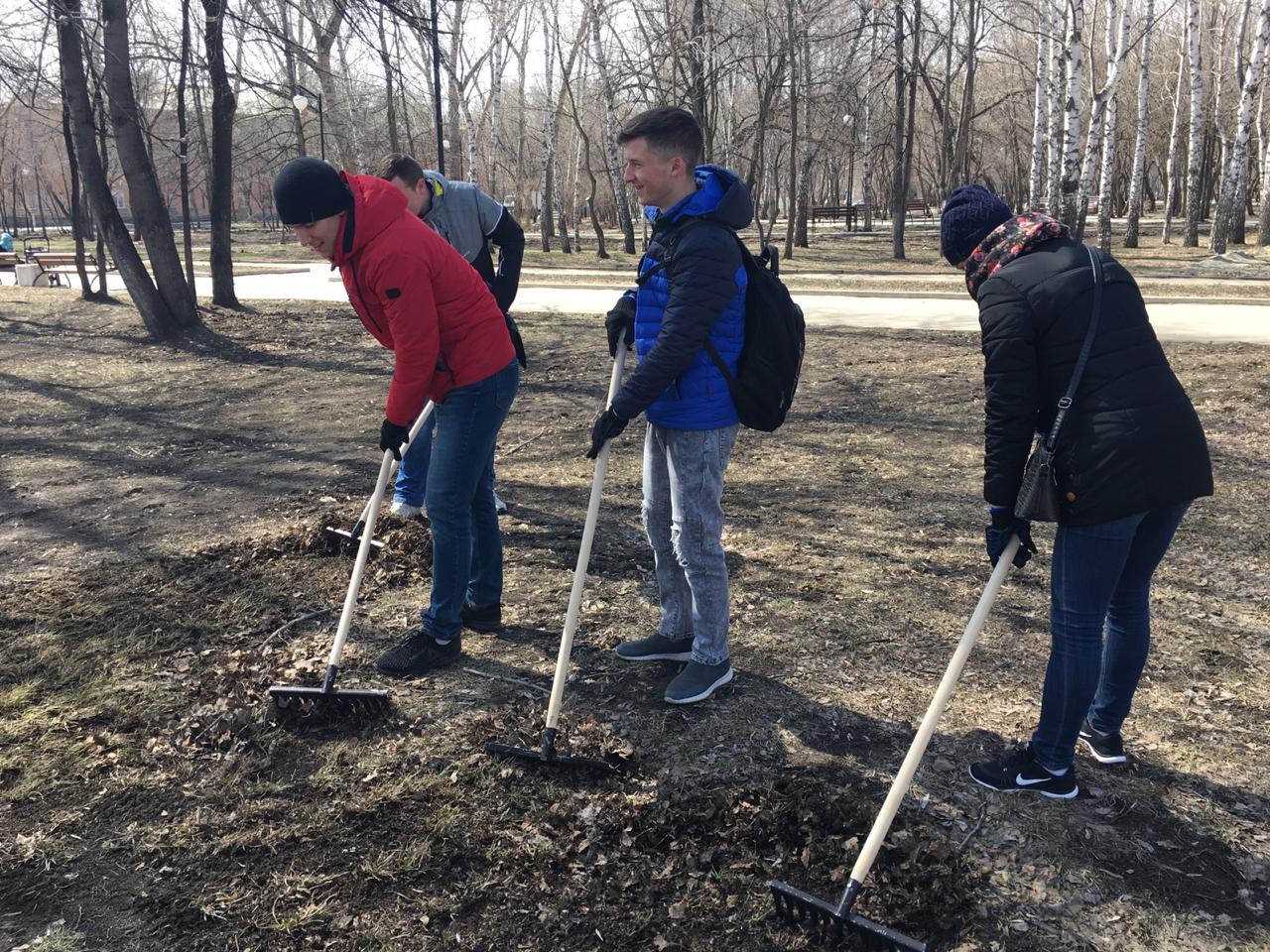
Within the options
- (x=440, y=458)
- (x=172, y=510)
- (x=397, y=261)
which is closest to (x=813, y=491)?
(x=440, y=458)

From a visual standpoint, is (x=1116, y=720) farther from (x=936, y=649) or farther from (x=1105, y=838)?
(x=936, y=649)

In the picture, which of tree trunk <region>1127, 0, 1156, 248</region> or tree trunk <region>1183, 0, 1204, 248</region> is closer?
tree trunk <region>1183, 0, 1204, 248</region>

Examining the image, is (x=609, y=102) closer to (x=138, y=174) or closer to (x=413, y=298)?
(x=138, y=174)

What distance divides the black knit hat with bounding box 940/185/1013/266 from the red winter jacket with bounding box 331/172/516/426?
165cm

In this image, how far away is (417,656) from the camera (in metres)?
3.68

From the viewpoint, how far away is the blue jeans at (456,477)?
138 inches

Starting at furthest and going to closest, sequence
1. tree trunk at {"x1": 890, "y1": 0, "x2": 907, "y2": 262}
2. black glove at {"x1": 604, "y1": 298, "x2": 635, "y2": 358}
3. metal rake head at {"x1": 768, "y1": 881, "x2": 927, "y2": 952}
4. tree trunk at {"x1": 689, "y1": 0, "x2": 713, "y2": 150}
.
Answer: tree trunk at {"x1": 890, "y1": 0, "x2": 907, "y2": 262}
tree trunk at {"x1": 689, "y1": 0, "x2": 713, "y2": 150}
black glove at {"x1": 604, "y1": 298, "x2": 635, "y2": 358}
metal rake head at {"x1": 768, "y1": 881, "x2": 927, "y2": 952}

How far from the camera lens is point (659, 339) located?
2971 millimetres

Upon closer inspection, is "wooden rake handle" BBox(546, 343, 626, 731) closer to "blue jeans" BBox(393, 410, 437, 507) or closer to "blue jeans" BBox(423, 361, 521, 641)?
"blue jeans" BBox(423, 361, 521, 641)

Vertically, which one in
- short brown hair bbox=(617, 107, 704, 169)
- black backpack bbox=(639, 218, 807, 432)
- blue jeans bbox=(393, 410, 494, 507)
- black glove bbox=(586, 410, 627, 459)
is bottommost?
blue jeans bbox=(393, 410, 494, 507)

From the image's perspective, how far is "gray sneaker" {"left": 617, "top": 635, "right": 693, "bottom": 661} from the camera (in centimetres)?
375

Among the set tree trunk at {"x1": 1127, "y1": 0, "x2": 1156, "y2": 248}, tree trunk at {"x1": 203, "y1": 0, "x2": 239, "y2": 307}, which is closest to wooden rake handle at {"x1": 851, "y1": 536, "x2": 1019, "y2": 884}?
tree trunk at {"x1": 203, "y1": 0, "x2": 239, "y2": 307}

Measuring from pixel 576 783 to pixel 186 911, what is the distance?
1.15 meters

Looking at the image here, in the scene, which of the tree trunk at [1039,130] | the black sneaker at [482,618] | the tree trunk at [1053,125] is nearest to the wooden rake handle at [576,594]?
the black sneaker at [482,618]
